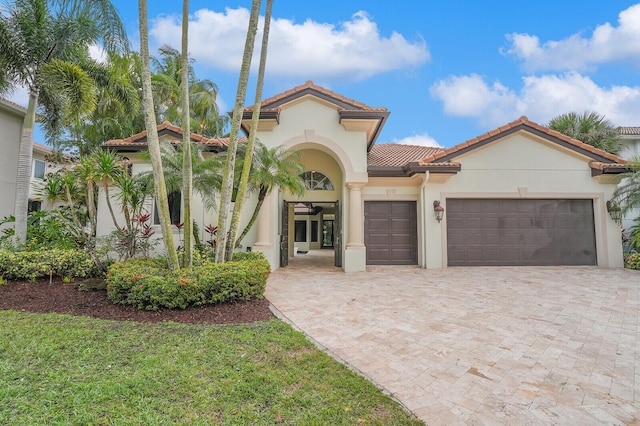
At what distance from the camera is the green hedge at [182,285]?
559 centimetres

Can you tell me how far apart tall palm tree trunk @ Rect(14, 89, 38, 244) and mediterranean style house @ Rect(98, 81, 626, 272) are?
2.15 metres

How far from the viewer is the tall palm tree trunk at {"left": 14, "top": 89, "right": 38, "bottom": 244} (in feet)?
31.6

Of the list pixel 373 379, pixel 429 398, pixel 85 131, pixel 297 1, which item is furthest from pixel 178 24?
pixel 85 131

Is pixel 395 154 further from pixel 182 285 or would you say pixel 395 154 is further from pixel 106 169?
pixel 182 285

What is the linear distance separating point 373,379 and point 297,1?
26.5ft

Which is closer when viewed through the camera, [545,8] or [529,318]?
[529,318]

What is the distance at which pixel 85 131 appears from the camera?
1917cm

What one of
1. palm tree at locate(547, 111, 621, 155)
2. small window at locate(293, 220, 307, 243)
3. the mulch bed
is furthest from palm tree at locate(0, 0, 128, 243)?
palm tree at locate(547, 111, 621, 155)

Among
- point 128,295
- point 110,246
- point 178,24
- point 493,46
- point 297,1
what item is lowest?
point 128,295

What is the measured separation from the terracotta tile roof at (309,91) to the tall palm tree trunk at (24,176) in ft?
24.8

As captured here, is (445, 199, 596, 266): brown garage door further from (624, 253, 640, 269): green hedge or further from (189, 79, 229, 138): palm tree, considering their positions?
(189, 79, 229, 138): palm tree

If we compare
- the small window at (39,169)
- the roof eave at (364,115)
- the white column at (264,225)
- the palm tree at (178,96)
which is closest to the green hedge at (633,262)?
the roof eave at (364,115)

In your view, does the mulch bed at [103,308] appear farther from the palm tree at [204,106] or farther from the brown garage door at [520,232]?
the palm tree at [204,106]

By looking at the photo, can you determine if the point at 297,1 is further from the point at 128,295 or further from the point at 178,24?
the point at 128,295
